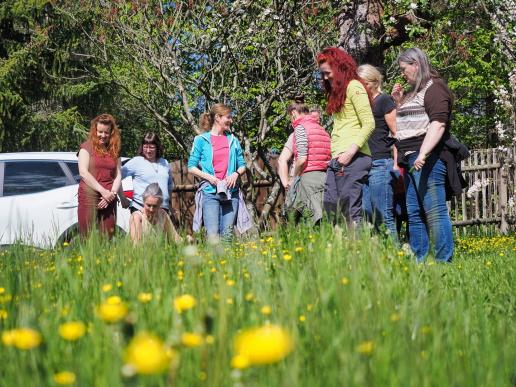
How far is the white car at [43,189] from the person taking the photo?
8578 mm

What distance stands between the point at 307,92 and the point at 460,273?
7808 mm

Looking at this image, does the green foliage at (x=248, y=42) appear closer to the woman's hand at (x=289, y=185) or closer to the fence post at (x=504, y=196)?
the fence post at (x=504, y=196)

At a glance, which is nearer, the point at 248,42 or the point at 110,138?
the point at 110,138

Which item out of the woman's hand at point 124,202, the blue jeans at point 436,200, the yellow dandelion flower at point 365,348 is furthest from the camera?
the woman's hand at point 124,202

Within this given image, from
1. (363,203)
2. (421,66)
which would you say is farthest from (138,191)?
(421,66)

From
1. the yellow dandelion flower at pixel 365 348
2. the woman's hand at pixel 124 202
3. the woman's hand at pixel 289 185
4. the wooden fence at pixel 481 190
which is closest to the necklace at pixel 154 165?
the woman's hand at pixel 124 202

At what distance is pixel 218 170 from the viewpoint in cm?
752

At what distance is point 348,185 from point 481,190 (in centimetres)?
1031

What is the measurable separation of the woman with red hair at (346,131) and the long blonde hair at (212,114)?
161 centimetres

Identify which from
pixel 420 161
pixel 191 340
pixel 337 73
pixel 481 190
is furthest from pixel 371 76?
pixel 481 190

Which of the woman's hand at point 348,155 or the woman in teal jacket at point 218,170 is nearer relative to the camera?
the woman's hand at point 348,155

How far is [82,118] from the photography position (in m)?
22.5

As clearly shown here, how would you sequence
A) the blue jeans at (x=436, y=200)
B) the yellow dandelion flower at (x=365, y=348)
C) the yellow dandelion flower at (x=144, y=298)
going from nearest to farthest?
the yellow dandelion flower at (x=365, y=348) → the yellow dandelion flower at (x=144, y=298) → the blue jeans at (x=436, y=200)

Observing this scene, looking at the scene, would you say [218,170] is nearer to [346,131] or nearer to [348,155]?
[346,131]
